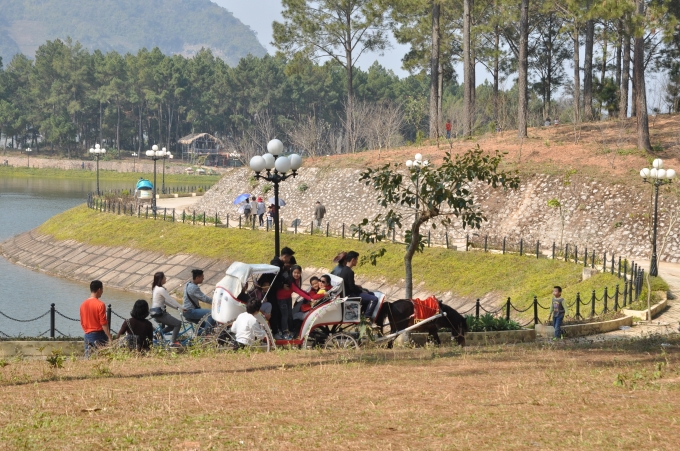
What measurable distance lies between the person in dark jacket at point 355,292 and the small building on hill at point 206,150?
90668 millimetres

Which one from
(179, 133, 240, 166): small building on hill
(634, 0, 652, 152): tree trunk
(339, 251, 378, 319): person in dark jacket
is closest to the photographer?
(339, 251, 378, 319): person in dark jacket

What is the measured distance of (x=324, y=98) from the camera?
103 meters

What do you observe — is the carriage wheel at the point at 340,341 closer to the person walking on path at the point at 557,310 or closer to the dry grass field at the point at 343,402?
the dry grass field at the point at 343,402

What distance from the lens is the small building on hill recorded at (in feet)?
344

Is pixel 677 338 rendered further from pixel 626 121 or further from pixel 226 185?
pixel 226 185

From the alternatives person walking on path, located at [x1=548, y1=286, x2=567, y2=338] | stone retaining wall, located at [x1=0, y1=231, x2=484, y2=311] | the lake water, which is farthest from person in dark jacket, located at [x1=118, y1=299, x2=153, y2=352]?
stone retaining wall, located at [x1=0, y1=231, x2=484, y2=311]

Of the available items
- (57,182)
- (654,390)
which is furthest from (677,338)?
(57,182)

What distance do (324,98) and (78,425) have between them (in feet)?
317

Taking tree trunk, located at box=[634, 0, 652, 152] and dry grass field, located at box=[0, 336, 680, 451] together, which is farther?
tree trunk, located at box=[634, 0, 652, 152]

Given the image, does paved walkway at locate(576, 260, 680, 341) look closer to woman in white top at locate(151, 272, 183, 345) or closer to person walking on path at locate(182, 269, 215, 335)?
person walking on path at locate(182, 269, 215, 335)

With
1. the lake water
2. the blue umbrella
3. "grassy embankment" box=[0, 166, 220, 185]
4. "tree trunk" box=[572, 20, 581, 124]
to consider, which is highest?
"tree trunk" box=[572, 20, 581, 124]

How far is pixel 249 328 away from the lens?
12859 mm

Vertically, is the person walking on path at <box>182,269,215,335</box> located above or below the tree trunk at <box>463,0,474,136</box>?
below

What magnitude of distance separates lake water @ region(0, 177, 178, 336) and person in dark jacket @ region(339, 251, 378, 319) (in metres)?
8.40
